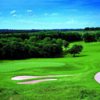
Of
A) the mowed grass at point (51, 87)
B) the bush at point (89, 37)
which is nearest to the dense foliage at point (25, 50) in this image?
the mowed grass at point (51, 87)

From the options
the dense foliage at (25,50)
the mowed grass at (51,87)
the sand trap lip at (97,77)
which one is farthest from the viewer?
the dense foliage at (25,50)

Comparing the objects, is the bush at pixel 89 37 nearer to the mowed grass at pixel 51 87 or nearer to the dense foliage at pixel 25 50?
the dense foliage at pixel 25 50

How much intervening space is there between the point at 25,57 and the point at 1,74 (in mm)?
38874

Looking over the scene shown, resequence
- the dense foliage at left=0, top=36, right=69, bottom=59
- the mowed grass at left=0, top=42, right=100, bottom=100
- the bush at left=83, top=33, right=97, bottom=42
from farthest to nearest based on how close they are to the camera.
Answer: the bush at left=83, top=33, right=97, bottom=42 < the dense foliage at left=0, top=36, right=69, bottom=59 < the mowed grass at left=0, top=42, right=100, bottom=100

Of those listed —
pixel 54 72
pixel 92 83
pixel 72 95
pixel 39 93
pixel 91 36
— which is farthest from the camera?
pixel 91 36

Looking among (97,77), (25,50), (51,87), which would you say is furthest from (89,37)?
(51,87)

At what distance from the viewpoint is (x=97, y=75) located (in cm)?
4069

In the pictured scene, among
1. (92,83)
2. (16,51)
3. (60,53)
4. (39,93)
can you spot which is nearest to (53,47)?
(60,53)

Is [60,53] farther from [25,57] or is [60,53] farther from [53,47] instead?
[25,57]

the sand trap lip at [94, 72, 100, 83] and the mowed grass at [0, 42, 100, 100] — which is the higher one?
the mowed grass at [0, 42, 100, 100]

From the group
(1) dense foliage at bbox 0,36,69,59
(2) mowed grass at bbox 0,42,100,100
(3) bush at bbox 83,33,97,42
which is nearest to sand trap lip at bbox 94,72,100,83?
(2) mowed grass at bbox 0,42,100,100

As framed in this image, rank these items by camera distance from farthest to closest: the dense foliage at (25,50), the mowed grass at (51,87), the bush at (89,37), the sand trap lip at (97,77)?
the bush at (89,37), the dense foliage at (25,50), the sand trap lip at (97,77), the mowed grass at (51,87)

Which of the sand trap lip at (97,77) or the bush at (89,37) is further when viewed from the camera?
the bush at (89,37)

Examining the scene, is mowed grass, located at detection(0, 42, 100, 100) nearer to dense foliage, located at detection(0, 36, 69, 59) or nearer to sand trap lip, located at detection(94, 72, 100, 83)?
sand trap lip, located at detection(94, 72, 100, 83)
